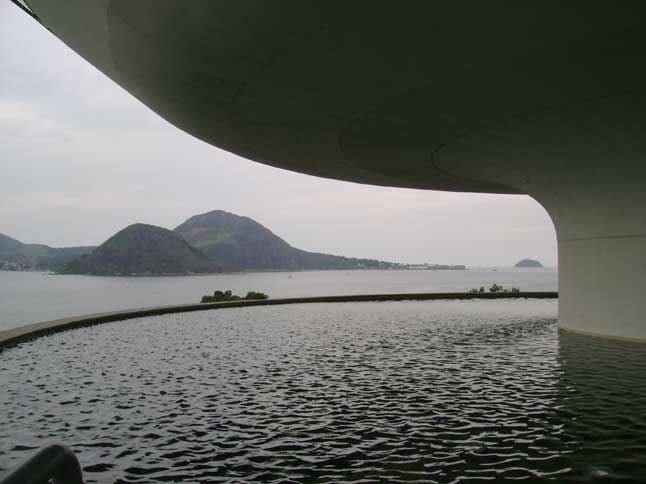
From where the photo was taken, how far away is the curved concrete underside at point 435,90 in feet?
25.0

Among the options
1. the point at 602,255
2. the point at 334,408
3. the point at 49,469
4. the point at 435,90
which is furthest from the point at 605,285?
the point at 49,469

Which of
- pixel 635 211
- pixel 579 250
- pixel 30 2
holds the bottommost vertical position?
pixel 579 250

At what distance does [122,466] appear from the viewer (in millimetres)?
5871

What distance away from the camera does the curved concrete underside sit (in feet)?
25.0

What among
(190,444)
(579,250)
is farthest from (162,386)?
(579,250)

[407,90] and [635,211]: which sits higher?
[407,90]

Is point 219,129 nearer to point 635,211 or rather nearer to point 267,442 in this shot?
point 267,442

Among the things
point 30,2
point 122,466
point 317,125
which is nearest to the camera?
point 122,466

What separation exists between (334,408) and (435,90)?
633 centimetres

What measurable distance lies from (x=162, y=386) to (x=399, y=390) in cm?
448

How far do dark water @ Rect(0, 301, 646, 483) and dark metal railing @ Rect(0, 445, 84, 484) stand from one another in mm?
3700

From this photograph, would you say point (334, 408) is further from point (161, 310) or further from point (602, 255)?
point (161, 310)

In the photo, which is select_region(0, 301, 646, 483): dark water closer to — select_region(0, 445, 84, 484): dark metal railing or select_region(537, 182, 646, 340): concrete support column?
select_region(537, 182, 646, 340): concrete support column

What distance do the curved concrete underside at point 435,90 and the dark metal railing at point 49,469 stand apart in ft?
21.7
